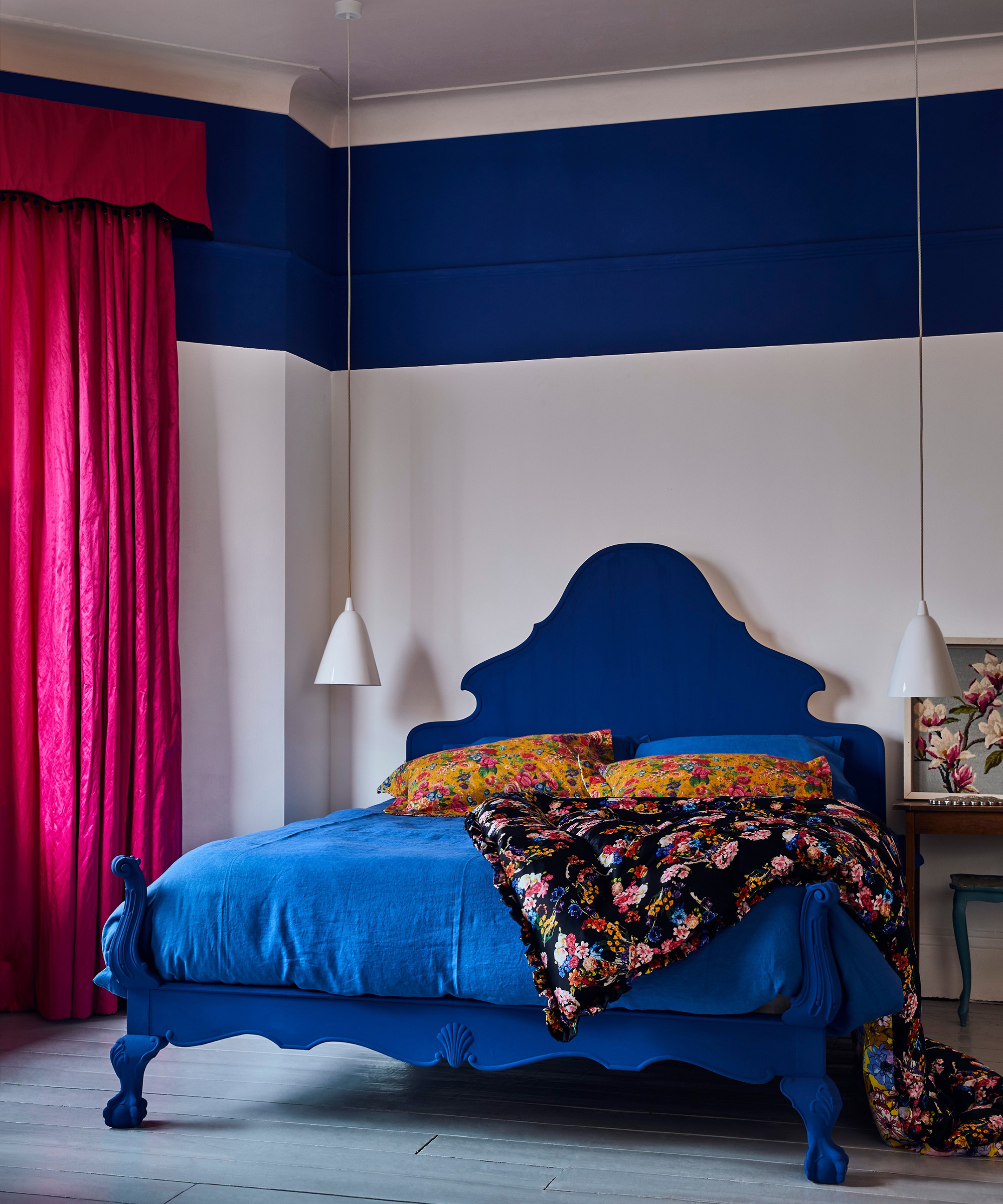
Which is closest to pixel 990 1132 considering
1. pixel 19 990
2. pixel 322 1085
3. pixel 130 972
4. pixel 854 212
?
pixel 322 1085

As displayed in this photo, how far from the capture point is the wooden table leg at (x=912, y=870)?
3.79 meters

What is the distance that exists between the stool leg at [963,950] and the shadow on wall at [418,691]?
1928 millimetres

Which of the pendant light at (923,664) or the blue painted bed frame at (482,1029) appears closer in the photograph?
the blue painted bed frame at (482,1029)

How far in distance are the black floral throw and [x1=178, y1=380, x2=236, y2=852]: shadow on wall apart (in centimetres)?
164

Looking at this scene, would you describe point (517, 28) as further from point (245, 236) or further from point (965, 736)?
point (965, 736)

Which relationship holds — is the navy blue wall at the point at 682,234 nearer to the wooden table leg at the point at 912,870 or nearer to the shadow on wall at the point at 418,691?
the shadow on wall at the point at 418,691

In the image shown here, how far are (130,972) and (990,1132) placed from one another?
6.54 ft

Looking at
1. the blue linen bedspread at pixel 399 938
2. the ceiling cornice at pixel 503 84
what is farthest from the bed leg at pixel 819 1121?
the ceiling cornice at pixel 503 84

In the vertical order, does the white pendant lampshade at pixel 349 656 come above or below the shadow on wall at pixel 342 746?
above

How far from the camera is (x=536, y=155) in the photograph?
4.58 metres

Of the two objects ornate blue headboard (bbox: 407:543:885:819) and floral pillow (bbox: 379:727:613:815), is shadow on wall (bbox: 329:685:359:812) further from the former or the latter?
floral pillow (bbox: 379:727:613:815)

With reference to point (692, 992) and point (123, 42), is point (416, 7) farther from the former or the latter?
point (692, 992)

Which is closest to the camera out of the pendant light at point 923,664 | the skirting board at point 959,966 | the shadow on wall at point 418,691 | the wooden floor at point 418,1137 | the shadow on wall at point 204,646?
the wooden floor at point 418,1137

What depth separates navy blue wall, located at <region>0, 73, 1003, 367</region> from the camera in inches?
167
